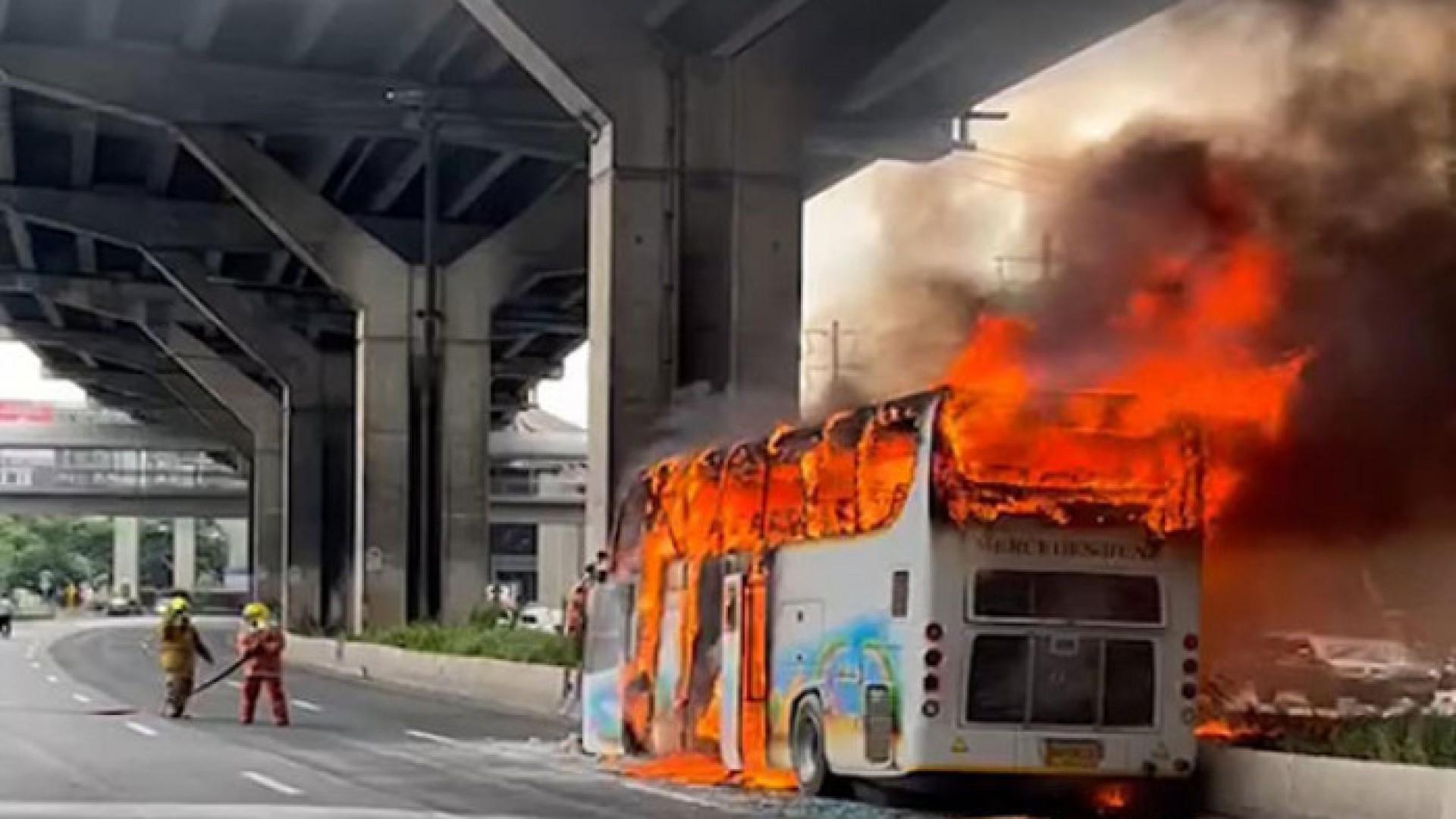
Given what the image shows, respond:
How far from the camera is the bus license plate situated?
18.7m

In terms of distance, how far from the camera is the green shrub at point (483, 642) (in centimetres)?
3903

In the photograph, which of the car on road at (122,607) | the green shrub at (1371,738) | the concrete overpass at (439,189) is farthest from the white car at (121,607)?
the green shrub at (1371,738)

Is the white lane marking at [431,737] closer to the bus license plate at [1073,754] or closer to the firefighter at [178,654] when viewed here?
the firefighter at [178,654]

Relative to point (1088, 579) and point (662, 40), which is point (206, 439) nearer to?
point (662, 40)

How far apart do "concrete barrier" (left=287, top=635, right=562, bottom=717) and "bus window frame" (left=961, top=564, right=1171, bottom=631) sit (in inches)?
672

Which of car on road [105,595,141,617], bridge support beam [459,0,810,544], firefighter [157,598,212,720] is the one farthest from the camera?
car on road [105,595,141,617]

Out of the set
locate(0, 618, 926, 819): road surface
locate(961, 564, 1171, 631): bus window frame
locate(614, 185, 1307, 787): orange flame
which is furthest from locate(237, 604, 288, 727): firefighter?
locate(961, 564, 1171, 631): bus window frame

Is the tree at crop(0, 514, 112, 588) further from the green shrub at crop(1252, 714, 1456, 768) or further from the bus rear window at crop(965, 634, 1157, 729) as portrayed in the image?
the bus rear window at crop(965, 634, 1157, 729)

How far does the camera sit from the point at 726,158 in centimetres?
3512

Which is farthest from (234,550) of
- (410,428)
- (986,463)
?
(986,463)

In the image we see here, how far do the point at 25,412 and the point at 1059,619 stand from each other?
5998 inches

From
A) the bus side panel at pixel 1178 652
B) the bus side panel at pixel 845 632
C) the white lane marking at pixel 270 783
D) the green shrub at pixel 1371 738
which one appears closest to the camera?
the green shrub at pixel 1371 738

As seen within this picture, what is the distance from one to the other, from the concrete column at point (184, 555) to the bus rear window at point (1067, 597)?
14731cm

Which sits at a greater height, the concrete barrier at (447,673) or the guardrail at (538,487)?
the guardrail at (538,487)
